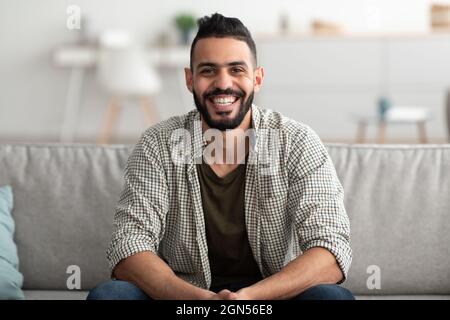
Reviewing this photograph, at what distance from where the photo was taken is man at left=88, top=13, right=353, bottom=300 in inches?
73.2

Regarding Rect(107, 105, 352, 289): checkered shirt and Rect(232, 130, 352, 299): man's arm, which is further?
Rect(107, 105, 352, 289): checkered shirt

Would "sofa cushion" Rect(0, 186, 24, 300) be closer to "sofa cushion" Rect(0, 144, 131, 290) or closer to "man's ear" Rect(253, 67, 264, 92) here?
"sofa cushion" Rect(0, 144, 131, 290)

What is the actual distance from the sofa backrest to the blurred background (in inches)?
167

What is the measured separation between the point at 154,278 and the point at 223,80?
0.48 m

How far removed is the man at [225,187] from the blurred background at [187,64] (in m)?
4.55

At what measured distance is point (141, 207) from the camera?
73.3 inches

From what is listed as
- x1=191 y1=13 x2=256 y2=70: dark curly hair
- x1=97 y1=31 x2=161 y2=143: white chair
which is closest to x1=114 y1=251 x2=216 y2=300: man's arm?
x1=191 y1=13 x2=256 y2=70: dark curly hair

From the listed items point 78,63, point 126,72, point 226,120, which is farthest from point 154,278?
point 78,63

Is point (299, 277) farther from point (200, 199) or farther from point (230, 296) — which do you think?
point (200, 199)

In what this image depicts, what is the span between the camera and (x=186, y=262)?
75.4 inches

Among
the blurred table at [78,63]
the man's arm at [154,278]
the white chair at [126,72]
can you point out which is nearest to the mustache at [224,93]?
the man's arm at [154,278]

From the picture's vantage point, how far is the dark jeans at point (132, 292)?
1.60m
